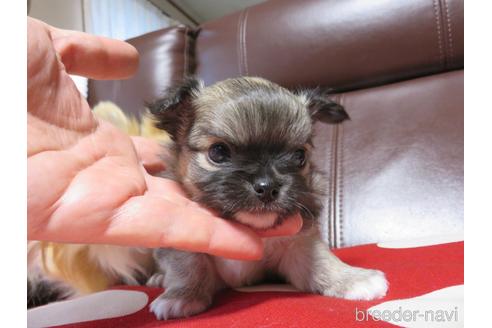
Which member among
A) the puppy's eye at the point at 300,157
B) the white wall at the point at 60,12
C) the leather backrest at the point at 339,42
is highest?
the white wall at the point at 60,12

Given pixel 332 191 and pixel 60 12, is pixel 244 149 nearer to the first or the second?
pixel 332 191

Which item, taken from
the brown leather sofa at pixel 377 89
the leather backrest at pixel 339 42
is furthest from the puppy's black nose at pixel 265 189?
the leather backrest at pixel 339 42

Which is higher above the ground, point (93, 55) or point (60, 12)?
point (60, 12)

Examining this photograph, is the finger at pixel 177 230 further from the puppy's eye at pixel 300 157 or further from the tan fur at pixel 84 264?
the tan fur at pixel 84 264

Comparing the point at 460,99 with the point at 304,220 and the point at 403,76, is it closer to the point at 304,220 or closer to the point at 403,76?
the point at 403,76

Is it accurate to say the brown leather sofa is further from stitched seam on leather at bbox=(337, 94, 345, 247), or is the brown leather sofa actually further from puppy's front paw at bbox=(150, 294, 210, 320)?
puppy's front paw at bbox=(150, 294, 210, 320)

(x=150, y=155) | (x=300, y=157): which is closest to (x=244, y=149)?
(x=300, y=157)

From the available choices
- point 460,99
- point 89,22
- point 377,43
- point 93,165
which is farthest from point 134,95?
point 460,99
